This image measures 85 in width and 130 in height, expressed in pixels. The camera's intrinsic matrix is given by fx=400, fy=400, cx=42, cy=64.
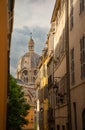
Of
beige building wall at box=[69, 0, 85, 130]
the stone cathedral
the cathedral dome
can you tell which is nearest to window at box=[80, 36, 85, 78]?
beige building wall at box=[69, 0, 85, 130]

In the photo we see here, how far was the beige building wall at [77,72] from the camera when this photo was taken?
784 inches

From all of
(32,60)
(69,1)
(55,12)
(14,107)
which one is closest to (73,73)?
(69,1)

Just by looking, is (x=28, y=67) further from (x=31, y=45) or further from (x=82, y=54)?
(x=82, y=54)

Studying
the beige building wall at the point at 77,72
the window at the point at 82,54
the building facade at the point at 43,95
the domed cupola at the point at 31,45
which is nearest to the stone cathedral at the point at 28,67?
the domed cupola at the point at 31,45

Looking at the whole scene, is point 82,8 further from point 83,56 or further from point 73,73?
point 73,73

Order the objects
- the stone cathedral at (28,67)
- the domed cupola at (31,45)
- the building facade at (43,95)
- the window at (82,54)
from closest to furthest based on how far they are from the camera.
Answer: the window at (82,54)
the building facade at (43,95)
the stone cathedral at (28,67)
the domed cupola at (31,45)

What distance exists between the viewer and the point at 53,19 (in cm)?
3709

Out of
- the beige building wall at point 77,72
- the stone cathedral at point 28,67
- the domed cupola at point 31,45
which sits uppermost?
the domed cupola at point 31,45

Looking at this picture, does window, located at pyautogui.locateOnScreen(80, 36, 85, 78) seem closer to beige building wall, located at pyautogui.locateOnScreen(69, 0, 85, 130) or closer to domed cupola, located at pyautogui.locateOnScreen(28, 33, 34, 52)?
beige building wall, located at pyautogui.locateOnScreen(69, 0, 85, 130)

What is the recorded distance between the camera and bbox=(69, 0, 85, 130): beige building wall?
19906 millimetres

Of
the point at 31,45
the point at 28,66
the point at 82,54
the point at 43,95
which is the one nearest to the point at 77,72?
the point at 82,54

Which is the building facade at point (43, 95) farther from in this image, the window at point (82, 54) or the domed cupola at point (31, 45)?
the domed cupola at point (31, 45)

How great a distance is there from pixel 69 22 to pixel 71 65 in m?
2.95

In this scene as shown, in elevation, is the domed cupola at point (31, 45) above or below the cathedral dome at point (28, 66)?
above
